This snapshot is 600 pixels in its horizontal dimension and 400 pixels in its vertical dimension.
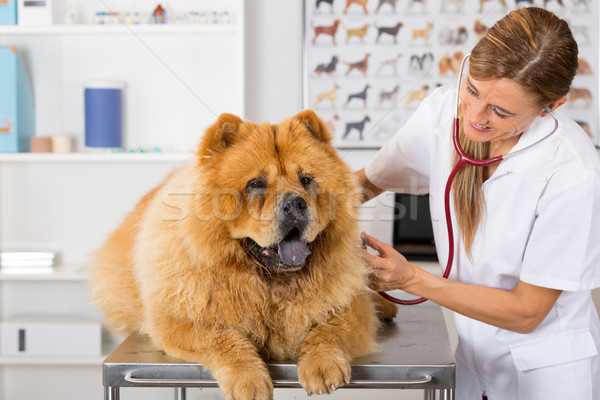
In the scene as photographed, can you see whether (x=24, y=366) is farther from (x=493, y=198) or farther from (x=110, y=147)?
(x=493, y=198)

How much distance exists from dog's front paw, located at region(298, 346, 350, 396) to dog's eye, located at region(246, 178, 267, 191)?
389 millimetres

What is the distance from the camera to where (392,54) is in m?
2.63

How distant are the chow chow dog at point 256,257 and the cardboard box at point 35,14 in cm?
152

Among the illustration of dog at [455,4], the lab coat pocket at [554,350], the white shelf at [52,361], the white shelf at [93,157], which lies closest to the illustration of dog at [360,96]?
the illustration of dog at [455,4]

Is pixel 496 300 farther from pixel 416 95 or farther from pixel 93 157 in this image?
pixel 93 157

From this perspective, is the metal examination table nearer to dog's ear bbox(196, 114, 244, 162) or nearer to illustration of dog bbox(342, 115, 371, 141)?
dog's ear bbox(196, 114, 244, 162)

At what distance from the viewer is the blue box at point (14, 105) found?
241 cm

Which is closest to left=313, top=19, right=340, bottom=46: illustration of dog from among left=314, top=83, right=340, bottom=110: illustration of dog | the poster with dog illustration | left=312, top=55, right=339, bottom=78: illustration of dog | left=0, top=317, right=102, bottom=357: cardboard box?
the poster with dog illustration

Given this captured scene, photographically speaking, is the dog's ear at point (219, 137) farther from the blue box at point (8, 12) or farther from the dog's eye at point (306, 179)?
the blue box at point (8, 12)

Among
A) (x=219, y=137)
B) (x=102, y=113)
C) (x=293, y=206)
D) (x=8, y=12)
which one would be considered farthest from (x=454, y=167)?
(x=8, y=12)

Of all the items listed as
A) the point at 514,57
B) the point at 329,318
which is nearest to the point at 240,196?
the point at 329,318

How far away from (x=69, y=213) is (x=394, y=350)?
6.21ft

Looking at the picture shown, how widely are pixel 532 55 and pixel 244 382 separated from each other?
0.92 m

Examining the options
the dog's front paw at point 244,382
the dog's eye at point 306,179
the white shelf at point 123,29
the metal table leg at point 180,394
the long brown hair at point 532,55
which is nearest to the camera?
the dog's front paw at point 244,382
